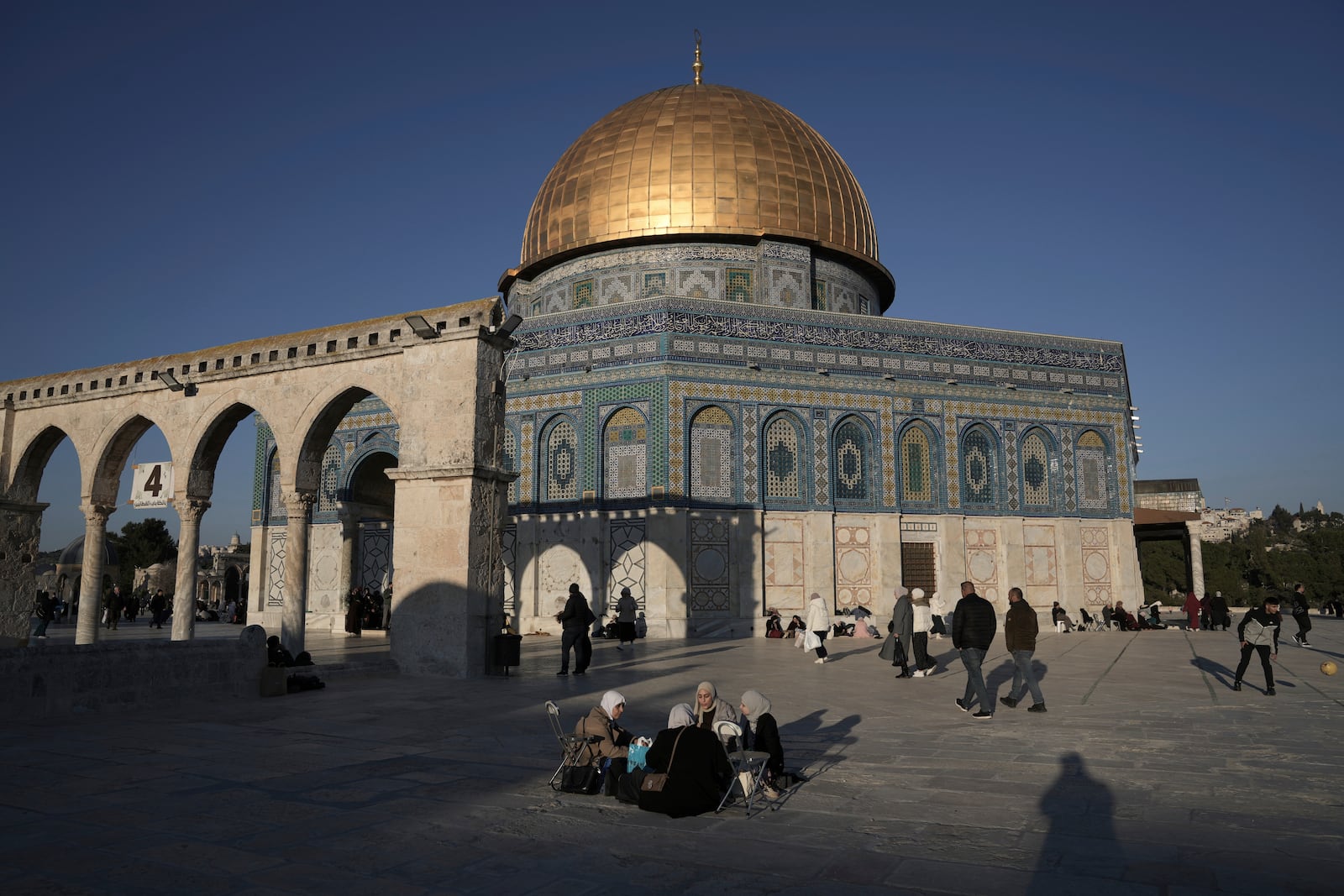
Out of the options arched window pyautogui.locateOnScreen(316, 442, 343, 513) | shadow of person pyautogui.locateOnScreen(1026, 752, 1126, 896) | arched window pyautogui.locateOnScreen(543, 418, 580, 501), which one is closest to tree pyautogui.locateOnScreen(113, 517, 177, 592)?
arched window pyautogui.locateOnScreen(316, 442, 343, 513)

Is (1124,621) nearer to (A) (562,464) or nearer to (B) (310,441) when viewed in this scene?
(A) (562,464)

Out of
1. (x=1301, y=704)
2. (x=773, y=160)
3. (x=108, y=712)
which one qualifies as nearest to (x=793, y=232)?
(x=773, y=160)

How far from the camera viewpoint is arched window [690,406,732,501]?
19.8 metres

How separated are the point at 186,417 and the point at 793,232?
15327 mm

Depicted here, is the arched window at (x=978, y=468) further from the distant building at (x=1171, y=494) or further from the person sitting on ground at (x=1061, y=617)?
the distant building at (x=1171, y=494)

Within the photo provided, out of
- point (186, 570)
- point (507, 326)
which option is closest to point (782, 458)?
point (507, 326)

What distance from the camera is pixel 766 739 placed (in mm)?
5406

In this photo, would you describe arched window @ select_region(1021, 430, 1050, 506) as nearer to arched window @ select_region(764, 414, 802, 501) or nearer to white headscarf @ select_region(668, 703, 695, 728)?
arched window @ select_region(764, 414, 802, 501)

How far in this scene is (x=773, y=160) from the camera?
81.1 feet

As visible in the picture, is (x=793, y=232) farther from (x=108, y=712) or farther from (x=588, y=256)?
(x=108, y=712)

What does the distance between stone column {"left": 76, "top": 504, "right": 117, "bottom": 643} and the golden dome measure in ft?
44.0

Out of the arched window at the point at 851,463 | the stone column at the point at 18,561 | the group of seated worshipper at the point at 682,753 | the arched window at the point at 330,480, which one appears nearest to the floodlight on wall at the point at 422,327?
the group of seated worshipper at the point at 682,753

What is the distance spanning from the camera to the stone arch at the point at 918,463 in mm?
21219

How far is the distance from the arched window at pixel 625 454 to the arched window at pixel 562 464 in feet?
2.47
